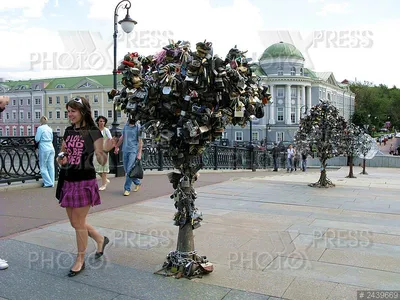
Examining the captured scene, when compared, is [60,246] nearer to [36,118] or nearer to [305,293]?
[305,293]

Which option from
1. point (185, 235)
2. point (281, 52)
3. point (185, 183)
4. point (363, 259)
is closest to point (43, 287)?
Answer: point (185, 235)

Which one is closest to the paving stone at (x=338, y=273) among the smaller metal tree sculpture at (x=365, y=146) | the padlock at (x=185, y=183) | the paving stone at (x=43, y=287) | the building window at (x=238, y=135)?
the padlock at (x=185, y=183)

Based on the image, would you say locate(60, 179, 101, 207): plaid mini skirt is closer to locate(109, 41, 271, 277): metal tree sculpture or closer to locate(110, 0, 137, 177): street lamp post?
locate(109, 41, 271, 277): metal tree sculpture

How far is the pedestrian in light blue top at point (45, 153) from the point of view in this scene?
9438mm

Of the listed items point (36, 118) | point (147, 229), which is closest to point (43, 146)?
point (147, 229)

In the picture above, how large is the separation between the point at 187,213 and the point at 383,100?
108m

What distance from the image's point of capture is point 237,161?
22078mm

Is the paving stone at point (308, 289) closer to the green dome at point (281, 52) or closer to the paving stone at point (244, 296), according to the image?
the paving stone at point (244, 296)

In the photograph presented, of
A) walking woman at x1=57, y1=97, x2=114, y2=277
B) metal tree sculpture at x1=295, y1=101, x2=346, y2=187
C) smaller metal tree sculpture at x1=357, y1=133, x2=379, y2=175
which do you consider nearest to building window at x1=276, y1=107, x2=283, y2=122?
smaller metal tree sculpture at x1=357, y1=133, x2=379, y2=175

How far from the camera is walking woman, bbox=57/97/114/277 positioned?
13.2ft

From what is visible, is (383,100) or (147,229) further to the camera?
(383,100)

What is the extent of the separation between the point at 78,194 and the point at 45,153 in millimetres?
6001

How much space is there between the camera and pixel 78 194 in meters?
4.01

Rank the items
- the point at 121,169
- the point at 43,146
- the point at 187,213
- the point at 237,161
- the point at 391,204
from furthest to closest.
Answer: the point at 237,161 → the point at 121,169 → the point at 43,146 → the point at 391,204 → the point at 187,213
